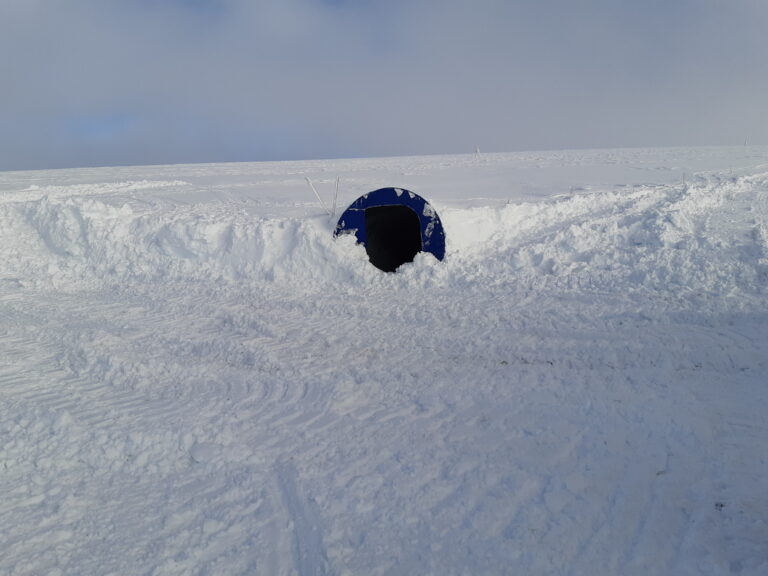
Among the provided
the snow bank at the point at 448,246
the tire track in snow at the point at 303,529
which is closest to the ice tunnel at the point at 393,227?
the snow bank at the point at 448,246

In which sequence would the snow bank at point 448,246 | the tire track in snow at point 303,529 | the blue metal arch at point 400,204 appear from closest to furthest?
the tire track in snow at point 303,529, the snow bank at point 448,246, the blue metal arch at point 400,204

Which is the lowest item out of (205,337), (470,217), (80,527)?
(80,527)

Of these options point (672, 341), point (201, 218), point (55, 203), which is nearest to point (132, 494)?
point (672, 341)

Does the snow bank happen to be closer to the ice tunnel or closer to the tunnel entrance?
the ice tunnel

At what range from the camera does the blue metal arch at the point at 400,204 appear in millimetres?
8281

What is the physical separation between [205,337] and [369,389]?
2488mm

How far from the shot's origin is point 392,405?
441cm

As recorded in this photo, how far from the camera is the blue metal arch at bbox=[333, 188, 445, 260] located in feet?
27.2

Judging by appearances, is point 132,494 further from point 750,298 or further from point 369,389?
point 750,298

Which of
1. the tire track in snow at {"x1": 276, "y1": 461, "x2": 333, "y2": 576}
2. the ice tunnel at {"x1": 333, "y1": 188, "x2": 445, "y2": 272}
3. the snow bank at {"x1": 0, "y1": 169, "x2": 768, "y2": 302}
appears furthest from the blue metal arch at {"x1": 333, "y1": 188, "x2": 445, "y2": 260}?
the tire track in snow at {"x1": 276, "y1": 461, "x2": 333, "y2": 576}

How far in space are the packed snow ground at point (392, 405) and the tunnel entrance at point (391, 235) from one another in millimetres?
605

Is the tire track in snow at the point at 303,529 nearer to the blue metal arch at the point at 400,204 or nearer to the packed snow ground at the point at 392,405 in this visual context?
the packed snow ground at the point at 392,405

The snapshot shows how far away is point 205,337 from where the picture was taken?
604 centimetres

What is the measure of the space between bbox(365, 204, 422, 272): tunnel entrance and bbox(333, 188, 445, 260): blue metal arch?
0.30 metres
